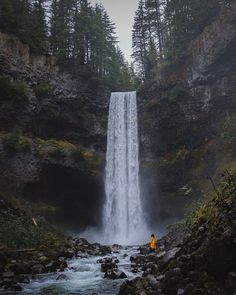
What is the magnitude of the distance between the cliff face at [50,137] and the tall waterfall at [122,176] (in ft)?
3.57

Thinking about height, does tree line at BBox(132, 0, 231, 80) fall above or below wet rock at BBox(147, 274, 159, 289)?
above

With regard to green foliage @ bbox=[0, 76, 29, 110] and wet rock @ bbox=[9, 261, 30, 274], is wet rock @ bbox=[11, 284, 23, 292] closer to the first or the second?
wet rock @ bbox=[9, 261, 30, 274]

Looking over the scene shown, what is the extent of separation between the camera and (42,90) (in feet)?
120

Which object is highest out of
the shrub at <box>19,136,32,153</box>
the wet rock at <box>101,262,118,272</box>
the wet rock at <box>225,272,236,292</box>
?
the shrub at <box>19,136,32,153</box>

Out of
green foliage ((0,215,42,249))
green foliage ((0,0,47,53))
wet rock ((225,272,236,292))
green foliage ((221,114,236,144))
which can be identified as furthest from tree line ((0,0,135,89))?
wet rock ((225,272,236,292))

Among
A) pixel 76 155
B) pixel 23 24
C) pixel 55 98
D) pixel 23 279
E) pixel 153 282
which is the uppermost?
pixel 23 24

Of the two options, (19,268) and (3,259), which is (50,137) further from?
(19,268)

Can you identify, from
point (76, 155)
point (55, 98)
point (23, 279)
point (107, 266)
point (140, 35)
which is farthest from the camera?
point (140, 35)

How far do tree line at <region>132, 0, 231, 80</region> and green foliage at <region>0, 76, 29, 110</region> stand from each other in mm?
16442

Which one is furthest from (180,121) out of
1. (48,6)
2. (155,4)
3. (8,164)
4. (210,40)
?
(48,6)

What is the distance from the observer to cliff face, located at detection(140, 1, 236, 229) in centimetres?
3391

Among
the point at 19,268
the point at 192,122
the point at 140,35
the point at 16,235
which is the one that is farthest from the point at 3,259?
the point at 140,35

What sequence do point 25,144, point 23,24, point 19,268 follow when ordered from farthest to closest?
point 23,24 < point 25,144 < point 19,268

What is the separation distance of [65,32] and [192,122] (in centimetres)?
1938
